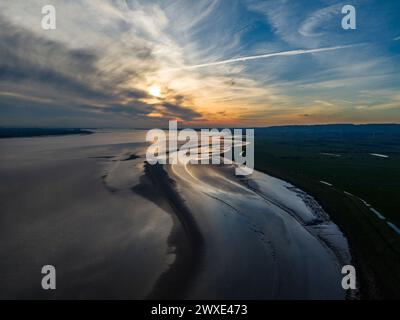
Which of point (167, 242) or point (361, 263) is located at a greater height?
point (167, 242)

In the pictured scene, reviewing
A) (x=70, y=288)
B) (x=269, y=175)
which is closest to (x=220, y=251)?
(x=70, y=288)

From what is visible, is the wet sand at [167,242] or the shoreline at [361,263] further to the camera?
the wet sand at [167,242]

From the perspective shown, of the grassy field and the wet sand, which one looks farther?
the grassy field

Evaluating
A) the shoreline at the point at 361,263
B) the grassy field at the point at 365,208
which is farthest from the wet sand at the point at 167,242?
the grassy field at the point at 365,208

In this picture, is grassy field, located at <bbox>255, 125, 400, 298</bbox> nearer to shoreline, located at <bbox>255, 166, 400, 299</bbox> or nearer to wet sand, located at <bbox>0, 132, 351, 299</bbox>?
shoreline, located at <bbox>255, 166, 400, 299</bbox>

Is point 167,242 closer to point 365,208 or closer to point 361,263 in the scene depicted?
point 361,263

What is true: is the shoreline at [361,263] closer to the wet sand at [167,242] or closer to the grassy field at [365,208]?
the grassy field at [365,208]

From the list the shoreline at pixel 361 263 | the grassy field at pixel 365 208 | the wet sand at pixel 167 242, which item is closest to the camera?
the shoreline at pixel 361 263

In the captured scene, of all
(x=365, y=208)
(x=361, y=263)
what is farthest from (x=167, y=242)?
(x=365, y=208)

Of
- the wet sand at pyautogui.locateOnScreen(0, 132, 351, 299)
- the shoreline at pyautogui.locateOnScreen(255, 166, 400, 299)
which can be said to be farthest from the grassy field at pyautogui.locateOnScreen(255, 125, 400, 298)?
the wet sand at pyautogui.locateOnScreen(0, 132, 351, 299)

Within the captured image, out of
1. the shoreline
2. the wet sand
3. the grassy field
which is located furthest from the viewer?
the grassy field

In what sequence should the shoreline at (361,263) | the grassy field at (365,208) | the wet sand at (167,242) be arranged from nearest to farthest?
the shoreline at (361,263), the wet sand at (167,242), the grassy field at (365,208)
